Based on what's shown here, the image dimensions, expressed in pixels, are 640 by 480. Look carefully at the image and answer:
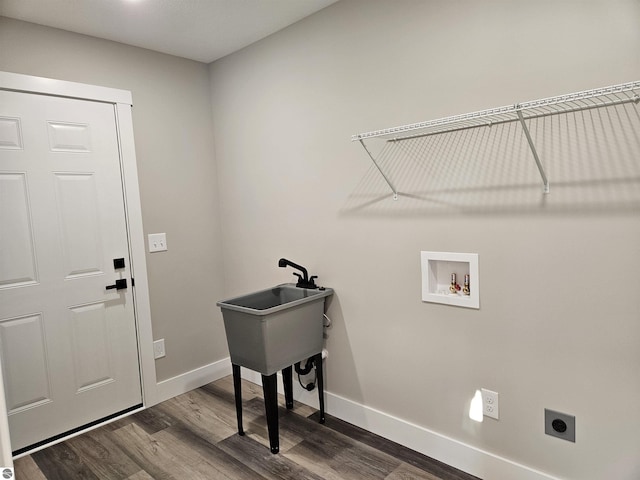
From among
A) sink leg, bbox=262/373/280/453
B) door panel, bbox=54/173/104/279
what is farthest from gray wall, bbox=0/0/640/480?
sink leg, bbox=262/373/280/453

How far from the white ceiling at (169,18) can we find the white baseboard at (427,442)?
7.48ft

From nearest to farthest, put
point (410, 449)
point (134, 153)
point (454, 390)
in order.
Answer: point (454, 390), point (410, 449), point (134, 153)

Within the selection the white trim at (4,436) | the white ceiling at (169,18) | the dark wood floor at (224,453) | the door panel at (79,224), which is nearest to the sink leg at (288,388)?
the dark wood floor at (224,453)

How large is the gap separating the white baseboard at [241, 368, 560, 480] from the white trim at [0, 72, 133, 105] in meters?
2.23

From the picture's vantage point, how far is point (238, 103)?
2986 mm

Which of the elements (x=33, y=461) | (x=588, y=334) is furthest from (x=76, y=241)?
(x=588, y=334)

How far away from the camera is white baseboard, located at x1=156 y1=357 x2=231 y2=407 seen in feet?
9.70

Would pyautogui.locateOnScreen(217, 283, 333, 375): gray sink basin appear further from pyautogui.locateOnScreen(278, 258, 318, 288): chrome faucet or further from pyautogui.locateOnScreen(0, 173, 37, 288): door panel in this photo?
pyautogui.locateOnScreen(0, 173, 37, 288): door panel

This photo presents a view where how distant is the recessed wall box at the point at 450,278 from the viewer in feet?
6.33

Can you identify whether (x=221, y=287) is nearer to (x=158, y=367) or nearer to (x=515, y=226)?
(x=158, y=367)

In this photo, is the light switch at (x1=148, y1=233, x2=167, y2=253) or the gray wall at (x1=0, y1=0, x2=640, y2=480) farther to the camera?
the light switch at (x1=148, y1=233, x2=167, y2=253)

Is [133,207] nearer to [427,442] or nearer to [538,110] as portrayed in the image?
[427,442]

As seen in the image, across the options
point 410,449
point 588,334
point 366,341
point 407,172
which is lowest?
point 410,449

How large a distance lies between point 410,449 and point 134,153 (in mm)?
2444
